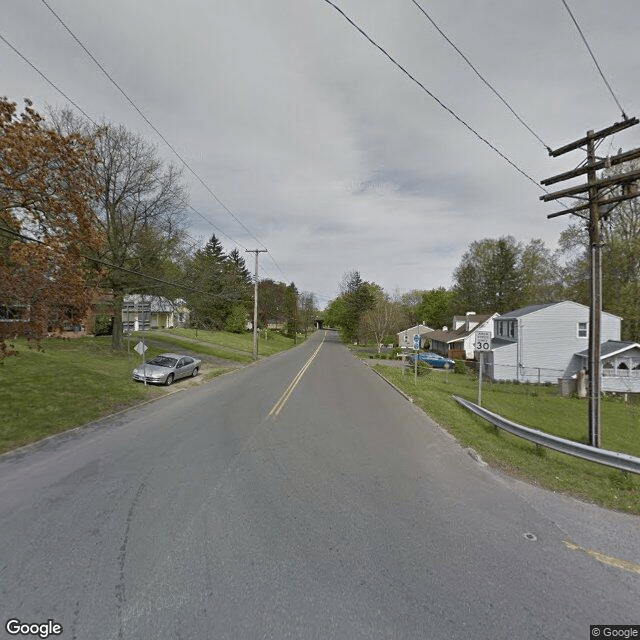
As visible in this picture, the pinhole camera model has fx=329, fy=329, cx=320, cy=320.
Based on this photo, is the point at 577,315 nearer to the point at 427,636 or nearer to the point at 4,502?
the point at 427,636

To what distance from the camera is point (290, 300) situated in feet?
225

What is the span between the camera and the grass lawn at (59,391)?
341 inches

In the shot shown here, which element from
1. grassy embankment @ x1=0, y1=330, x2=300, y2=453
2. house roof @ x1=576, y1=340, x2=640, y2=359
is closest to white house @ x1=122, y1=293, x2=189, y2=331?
grassy embankment @ x1=0, y1=330, x2=300, y2=453

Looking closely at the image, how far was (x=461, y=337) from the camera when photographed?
41.9 meters

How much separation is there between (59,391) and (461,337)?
40.6m

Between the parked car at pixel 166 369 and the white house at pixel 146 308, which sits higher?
the white house at pixel 146 308

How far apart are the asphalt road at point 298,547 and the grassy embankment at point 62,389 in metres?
1.92

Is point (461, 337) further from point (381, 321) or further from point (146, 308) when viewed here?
point (146, 308)

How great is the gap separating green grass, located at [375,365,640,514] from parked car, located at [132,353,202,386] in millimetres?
11526

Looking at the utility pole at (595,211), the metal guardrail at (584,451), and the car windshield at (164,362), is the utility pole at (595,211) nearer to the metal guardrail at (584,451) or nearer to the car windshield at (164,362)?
the metal guardrail at (584,451)

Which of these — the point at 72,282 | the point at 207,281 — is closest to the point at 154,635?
the point at 72,282

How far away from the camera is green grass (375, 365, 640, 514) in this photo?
18.2 feet

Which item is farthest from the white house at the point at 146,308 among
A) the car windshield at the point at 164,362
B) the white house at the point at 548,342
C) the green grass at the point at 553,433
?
the white house at the point at 548,342

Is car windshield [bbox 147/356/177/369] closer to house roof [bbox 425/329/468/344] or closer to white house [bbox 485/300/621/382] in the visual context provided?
white house [bbox 485/300/621/382]
